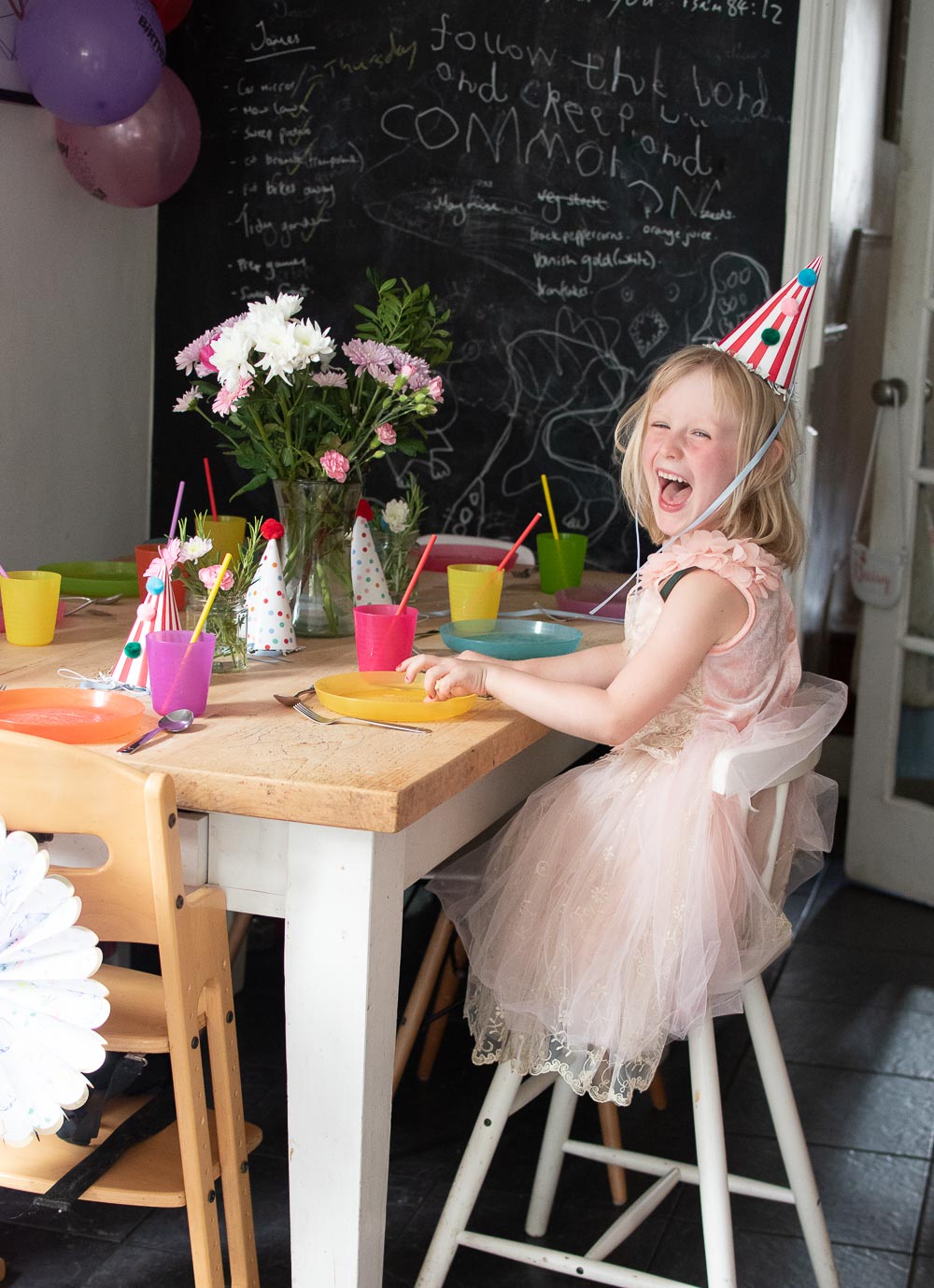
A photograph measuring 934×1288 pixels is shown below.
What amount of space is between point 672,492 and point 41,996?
981mm

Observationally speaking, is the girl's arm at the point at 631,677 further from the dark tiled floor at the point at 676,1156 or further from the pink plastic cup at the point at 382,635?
the dark tiled floor at the point at 676,1156

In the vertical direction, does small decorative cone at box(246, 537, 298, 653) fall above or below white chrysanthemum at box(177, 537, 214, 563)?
below

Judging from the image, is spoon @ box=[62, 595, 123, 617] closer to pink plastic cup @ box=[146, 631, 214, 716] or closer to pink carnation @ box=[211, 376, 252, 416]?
pink carnation @ box=[211, 376, 252, 416]

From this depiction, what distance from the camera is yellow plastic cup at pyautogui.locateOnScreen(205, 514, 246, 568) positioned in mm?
2201

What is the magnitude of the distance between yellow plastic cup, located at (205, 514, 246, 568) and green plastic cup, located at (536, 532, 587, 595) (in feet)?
1.74

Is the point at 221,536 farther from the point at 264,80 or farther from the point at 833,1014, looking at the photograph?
the point at 264,80

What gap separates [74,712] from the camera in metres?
1.57

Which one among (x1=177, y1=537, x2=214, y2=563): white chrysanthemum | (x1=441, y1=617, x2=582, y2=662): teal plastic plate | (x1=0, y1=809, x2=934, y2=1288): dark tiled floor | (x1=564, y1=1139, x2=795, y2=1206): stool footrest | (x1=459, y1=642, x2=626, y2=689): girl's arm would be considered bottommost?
(x1=0, y1=809, x2=934, y2=1288): dark tiled floor

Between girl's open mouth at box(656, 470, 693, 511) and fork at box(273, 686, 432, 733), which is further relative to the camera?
girl's open mouth at box(656, 470, 693, 511)

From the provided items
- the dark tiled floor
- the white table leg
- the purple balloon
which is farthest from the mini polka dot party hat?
the purple balloon

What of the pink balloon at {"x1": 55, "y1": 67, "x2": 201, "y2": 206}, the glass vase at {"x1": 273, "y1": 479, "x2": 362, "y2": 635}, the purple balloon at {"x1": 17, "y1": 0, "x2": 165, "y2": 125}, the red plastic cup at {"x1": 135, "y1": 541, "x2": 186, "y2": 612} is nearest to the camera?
the glass vase at {"x1": 273, "y1": 479, "x2": 362, "y2": 635}

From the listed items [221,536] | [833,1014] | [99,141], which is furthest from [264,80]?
[833,1014]

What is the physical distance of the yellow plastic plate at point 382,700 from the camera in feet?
5.20

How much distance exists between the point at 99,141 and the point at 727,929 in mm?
2293
